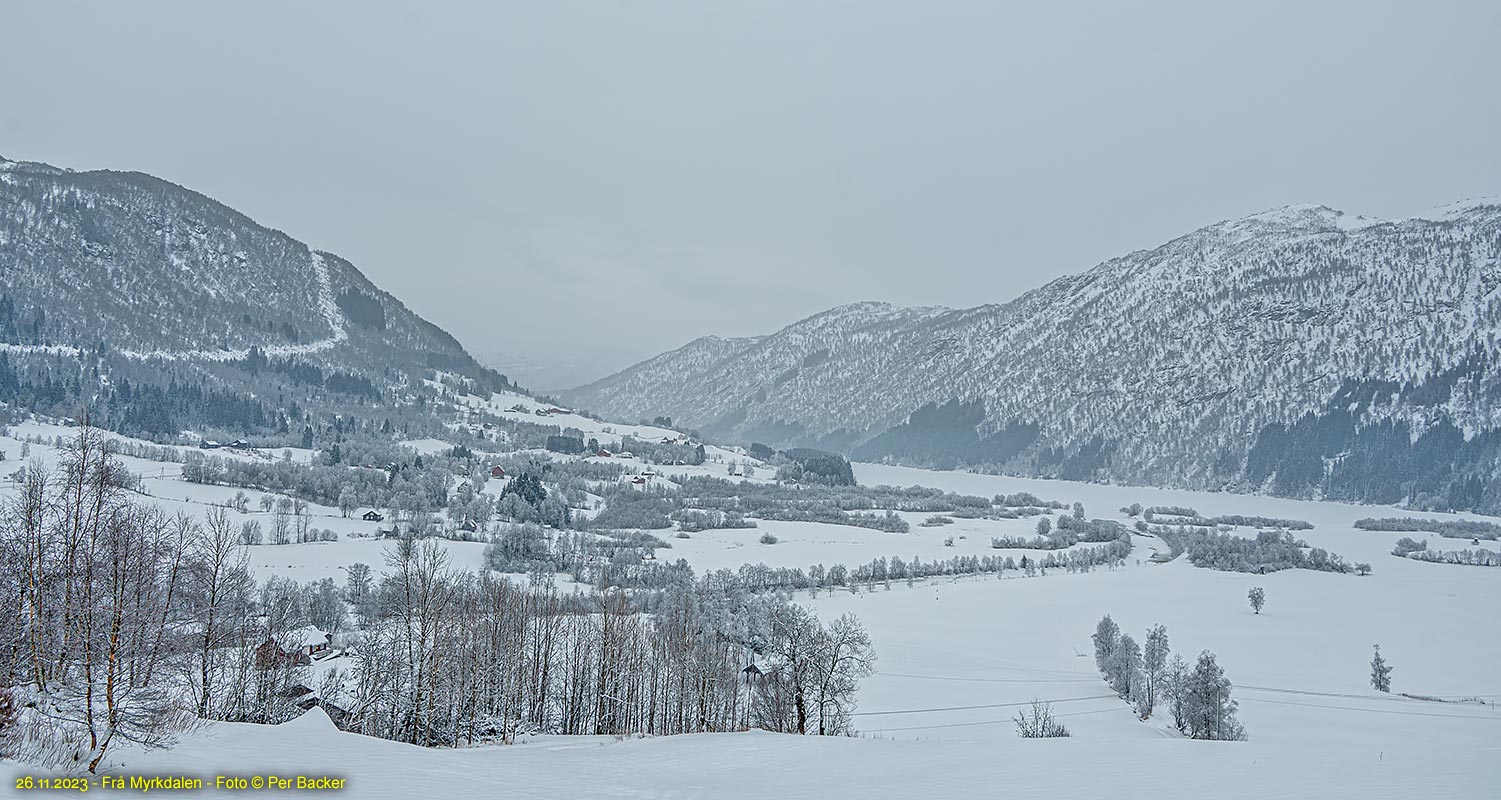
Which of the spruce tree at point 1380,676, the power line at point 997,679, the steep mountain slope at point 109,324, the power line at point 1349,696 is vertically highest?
the steep mountain slope at point 109,324

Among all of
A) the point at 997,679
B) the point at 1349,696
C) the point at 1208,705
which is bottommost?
the point at 997,679

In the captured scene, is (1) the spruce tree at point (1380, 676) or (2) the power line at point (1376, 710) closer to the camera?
(2) the power line at point (1376, 710)

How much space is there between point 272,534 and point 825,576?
5330cm

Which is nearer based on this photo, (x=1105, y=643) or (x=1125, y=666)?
(x=1125, y=666)

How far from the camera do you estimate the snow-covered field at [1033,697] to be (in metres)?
14.9

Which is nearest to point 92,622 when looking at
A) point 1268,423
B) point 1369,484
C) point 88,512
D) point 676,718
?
point 88,512

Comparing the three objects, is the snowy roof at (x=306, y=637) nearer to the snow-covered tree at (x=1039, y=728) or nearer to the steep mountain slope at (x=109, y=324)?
the snow-covered tree at (x=1039, y=728)

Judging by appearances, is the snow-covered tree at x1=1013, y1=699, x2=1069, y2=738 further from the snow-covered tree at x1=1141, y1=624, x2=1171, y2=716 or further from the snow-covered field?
the snow-covered tree at x1=1141, y1=624, x2=1171, y2=716

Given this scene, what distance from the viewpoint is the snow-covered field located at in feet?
48.8

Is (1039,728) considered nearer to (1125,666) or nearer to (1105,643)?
(1125,666)

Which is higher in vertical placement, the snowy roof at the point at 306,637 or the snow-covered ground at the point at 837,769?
the snow-covered ground at the point at 837,769

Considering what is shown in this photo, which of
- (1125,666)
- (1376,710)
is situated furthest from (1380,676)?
(1125,666)

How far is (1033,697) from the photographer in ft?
Result: 140

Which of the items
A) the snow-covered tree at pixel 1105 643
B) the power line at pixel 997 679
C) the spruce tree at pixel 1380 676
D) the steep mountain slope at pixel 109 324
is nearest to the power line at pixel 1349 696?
the spruce tree at pixel 1380 676
